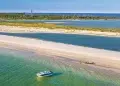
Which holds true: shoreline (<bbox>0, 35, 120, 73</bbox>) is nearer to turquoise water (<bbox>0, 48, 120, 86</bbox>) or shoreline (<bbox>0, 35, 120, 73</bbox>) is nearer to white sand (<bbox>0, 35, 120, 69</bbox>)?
white sand (<bbox>0, 35, 120, 69</bbox>)

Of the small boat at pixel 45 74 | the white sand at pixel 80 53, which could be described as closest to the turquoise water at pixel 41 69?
the small boat at pixel 45 74

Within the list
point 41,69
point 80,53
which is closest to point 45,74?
point 41,69

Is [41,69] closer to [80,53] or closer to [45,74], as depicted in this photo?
[45,74]

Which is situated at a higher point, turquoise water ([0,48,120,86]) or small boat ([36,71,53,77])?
small boat ([36,71,53,77])

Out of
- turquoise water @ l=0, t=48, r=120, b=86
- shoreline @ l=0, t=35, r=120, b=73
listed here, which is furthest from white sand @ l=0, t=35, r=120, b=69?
turquoise water @ l=0, t=48, r=120, b=86

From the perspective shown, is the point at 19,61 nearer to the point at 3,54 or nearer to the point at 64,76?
the point at 3,54

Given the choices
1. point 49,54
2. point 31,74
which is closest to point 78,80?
point 31,74

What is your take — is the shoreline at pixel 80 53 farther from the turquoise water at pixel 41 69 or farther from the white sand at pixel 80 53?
the turquoise water at pixel 41 69
